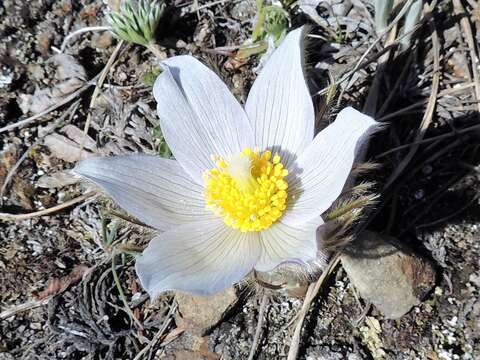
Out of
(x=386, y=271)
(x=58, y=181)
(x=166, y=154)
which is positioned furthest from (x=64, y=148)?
(x=386, y=271)

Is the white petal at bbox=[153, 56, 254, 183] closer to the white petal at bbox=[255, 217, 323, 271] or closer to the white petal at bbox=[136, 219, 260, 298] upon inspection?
the white petal at bbox=[136, 219, 260, 298]

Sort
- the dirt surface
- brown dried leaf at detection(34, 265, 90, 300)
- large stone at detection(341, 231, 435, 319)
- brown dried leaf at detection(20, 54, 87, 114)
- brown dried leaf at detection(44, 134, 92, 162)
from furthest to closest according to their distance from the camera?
brown dried leaf at detection(20, 54, 87, 114) < brown dried leaf at detection(44, 134, 92, 162) < brown dried leaf at detection(34, 265, 90, 300) < the dirt surface < large stone at detection(341, 231, 435, 319)

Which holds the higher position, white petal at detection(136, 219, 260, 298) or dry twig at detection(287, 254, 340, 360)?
white petal at detection(136, 219, 260, 298)

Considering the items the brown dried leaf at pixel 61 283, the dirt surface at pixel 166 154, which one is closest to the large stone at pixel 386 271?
the dirt surface at pixel 166 154

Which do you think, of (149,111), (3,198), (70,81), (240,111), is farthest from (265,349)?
(70,81)

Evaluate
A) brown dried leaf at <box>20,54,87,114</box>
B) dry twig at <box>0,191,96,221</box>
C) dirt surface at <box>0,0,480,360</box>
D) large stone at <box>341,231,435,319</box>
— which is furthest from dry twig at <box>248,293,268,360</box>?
brown dried leaf at <box>20,54,87,114</box>

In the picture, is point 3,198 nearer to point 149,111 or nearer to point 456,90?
point 149,111
